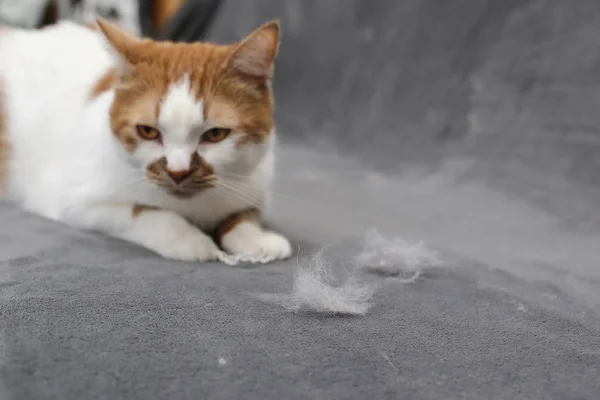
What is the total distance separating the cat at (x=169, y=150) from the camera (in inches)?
36.2

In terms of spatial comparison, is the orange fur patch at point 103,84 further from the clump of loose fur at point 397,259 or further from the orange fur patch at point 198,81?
the clump of loose fur at point 397,259

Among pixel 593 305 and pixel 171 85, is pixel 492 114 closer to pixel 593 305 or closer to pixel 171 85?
pixel 593 305

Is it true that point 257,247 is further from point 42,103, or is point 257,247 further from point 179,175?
point 42,103

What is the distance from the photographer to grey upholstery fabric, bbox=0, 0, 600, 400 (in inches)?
23.3

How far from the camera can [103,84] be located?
120 cm

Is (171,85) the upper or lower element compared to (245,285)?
upper

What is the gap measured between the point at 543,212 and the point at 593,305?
63cm

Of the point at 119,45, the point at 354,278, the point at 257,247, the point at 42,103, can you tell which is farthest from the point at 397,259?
the point at 42,103

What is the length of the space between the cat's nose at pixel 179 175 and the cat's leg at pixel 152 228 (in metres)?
0.12

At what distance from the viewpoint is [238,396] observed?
1.79 feet

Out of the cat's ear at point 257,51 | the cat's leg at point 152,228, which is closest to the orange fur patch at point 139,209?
the cat's leg at point 152,228

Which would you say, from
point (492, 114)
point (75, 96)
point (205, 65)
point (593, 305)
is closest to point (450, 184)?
point (492, 114)

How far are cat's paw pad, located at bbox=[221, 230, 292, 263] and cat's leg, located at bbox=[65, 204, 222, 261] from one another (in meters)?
0.04

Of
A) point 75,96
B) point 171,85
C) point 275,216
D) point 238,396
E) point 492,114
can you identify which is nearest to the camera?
point 238,396
